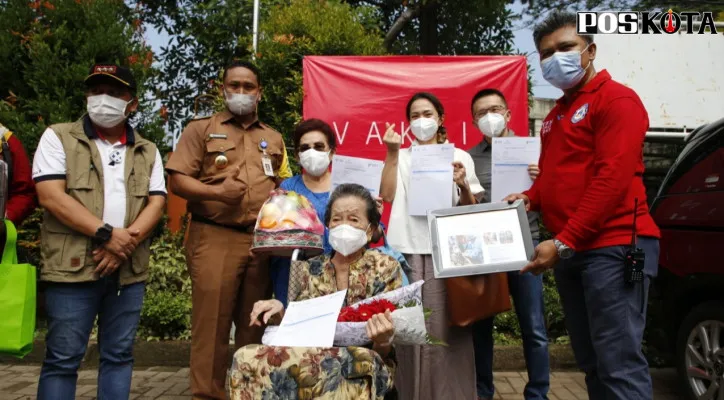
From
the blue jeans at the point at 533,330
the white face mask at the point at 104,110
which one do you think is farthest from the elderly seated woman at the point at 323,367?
the white face mask at the point at 104,110

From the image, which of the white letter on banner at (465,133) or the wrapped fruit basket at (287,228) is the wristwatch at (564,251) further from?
the white letter on banner at (465,133)

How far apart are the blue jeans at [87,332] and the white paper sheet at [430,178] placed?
150 centimetres

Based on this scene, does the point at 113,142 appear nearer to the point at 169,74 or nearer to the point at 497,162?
the point at 497,162

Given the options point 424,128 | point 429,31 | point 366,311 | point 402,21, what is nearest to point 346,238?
point 366,311

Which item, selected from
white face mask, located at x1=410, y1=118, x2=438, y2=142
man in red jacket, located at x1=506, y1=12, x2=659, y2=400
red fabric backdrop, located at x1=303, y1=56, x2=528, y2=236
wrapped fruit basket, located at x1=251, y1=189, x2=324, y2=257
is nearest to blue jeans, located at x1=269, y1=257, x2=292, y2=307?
wrapped fruit basket, located at x1=251, y1=189, x2=324, y2=257

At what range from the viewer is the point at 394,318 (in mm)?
2072

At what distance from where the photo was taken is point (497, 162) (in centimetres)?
318

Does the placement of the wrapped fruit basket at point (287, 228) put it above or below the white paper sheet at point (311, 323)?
above

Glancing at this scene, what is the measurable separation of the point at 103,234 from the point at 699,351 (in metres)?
3.50

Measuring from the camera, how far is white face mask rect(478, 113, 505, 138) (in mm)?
3434

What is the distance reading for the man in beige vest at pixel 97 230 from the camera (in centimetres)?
274

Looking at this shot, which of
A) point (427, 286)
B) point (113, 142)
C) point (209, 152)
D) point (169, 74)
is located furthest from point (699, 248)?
point (169, 74)

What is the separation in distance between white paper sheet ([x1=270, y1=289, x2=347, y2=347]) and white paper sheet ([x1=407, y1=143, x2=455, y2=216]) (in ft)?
2.91

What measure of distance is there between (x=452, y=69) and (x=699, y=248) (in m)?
2.41
